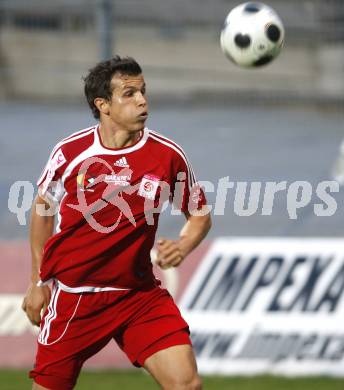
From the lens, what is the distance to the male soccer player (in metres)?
6.04

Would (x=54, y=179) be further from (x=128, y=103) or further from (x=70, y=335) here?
(x=70, y=335)

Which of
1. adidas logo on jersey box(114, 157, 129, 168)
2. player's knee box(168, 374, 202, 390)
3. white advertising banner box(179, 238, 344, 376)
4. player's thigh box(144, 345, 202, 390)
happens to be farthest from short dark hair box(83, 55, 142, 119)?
white advertising banner box(179, 238, 344, 376)

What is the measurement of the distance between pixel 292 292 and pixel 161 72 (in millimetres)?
5608

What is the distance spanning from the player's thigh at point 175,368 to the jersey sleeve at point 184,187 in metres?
0.79

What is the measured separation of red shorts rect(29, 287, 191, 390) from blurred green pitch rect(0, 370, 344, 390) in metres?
3.16

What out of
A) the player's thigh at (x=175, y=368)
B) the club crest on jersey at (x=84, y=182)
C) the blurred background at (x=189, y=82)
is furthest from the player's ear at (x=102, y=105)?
the blurred background at (x=189, y=82)

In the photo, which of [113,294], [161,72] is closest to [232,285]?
[113,294]

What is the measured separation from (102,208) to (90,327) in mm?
646

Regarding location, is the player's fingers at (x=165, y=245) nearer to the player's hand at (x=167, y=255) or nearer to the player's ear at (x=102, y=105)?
the player's hand at (x=167, y=255)

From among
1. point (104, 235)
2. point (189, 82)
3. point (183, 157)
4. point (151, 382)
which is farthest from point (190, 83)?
point (104, 235)

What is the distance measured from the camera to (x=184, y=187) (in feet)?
20.2

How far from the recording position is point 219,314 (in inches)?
384

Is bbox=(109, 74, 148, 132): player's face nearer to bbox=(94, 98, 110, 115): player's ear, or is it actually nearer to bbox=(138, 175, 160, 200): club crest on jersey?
bbox=(94, 98, 110, 115): player's ear

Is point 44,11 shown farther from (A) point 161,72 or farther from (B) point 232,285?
(B) point 232,285
